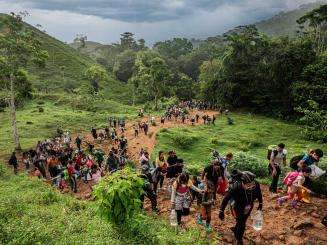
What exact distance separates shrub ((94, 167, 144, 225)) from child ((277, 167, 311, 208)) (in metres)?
4.98

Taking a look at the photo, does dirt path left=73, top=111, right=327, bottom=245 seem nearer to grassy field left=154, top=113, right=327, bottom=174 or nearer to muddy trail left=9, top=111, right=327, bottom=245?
muddy trail left=9, top=111, right=327, bottom=245

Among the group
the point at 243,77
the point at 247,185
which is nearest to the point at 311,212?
the point at 247,185

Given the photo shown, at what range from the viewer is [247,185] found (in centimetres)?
925

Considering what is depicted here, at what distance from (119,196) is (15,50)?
2356 cm

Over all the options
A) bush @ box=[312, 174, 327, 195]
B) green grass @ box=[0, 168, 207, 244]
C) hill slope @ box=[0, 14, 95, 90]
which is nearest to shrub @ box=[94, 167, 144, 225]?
green grass @ box=[0, 168, 207, 244]

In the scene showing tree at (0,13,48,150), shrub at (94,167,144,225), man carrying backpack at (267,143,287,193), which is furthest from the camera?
tree at (0,13,48,150)

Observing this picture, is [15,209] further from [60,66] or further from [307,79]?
[60,66]

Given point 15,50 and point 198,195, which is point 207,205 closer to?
point 198,195

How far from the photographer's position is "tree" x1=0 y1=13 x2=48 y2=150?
96.9 ft

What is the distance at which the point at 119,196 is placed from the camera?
930 centimetres

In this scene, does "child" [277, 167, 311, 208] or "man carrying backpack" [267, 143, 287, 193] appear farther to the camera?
"man carrying backpack" [267, 143, 287, 193]

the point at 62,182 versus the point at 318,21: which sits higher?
the point at 318,21

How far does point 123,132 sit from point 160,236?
2883 cm

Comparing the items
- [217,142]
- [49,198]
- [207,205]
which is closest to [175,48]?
[217,142]
